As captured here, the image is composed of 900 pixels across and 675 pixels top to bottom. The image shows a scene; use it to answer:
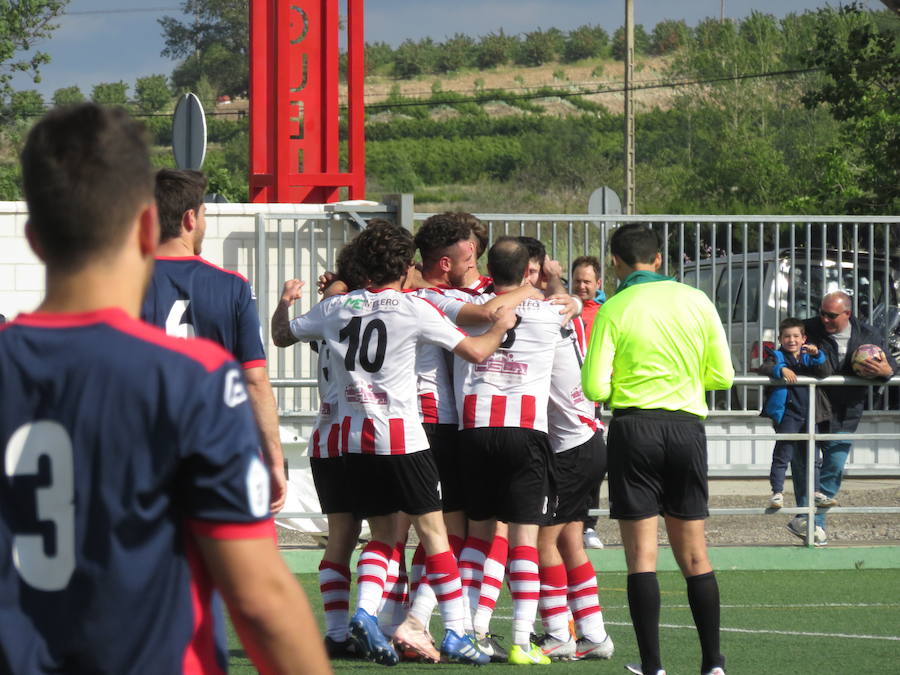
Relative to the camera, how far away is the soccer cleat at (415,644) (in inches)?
258

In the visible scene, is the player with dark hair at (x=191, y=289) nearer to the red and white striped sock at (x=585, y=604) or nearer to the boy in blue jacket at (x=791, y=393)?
the red and white striped sock at (x=585, y=604)

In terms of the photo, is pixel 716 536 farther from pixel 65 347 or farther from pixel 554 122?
pixel 554 122

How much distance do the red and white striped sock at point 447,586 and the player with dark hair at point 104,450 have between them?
442cm

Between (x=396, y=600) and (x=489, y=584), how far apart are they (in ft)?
2.19

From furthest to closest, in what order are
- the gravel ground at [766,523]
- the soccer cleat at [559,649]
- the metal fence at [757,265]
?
the metal fence at [757,265] < the gravel ground at [766,523] < the soccer cleat at [559,649]

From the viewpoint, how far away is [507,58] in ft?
428

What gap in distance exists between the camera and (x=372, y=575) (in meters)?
6.54

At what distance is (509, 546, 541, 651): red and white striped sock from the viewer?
21.5 feet

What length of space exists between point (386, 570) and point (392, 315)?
126 centimetres

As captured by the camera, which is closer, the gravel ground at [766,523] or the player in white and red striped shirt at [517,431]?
the player in white and red striped shirt at [517,431]

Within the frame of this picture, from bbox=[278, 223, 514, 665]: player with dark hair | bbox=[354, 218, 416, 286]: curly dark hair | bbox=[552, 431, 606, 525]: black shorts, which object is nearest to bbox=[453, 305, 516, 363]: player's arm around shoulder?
bbox=[278, 223, 514, 665]: player with dark hair

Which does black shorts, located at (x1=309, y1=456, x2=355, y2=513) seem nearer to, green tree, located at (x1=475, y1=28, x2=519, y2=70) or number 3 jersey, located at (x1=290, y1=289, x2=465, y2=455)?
number 3 jersey, located at (x1=290, y1=289, x2=465, y2=455)

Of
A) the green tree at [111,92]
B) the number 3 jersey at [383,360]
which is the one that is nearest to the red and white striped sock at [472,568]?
the number 3 jersey at [383,360]

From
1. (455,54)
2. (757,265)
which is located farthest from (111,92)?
(757,265)
